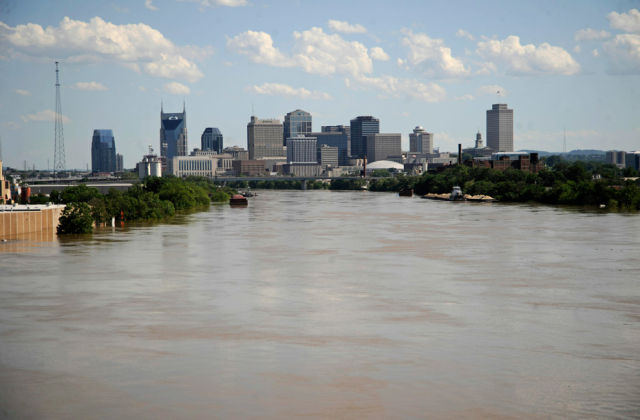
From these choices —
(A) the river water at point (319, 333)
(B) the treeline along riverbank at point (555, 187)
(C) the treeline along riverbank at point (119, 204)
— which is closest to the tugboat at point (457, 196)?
(B) the treeline along riverbank at point (555, 187)

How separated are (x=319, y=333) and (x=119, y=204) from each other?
218ft

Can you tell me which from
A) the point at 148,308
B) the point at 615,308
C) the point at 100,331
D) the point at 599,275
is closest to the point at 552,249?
the point at 599,275

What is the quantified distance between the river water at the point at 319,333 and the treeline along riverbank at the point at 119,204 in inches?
659

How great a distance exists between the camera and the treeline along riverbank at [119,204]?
75.4 meters

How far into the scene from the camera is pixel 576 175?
161 meters

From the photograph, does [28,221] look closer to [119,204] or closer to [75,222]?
[75,222]

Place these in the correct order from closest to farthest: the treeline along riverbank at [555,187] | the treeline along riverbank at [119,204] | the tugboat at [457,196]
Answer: the treeline along riverbank at [119,204]
the treeline along riverbank at [555,187]
the tugboat at [457,196]

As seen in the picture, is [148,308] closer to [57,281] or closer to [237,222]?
[57,281]

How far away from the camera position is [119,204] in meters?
91.2

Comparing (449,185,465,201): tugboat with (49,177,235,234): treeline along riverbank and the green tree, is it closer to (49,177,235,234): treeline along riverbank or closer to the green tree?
(49,177,235,234): treeline along riverbank

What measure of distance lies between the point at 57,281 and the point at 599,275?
3015cm

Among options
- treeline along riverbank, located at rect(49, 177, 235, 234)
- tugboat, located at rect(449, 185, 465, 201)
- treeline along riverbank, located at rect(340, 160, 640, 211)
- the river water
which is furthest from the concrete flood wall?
tugboat, located at rect(449, 185, 465, 201)

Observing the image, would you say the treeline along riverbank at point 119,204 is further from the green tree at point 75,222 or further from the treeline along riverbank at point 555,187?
the treeline along riverbank at point 555,187

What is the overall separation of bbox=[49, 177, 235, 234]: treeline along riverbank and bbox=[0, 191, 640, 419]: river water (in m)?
16.8
